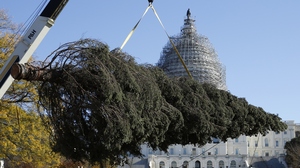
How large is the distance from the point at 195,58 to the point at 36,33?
328ft

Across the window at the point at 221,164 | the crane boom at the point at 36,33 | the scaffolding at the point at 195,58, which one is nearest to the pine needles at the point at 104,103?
the crane boom at the point at 36,33

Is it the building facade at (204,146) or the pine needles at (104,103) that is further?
the building facade at (204,146)

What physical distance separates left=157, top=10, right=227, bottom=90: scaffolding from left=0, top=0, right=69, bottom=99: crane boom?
90.8 meters

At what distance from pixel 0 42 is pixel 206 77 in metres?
79.1

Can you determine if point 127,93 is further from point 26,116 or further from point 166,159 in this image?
point 166,159

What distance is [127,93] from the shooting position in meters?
17.4

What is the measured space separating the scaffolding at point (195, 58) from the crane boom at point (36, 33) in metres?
90.8

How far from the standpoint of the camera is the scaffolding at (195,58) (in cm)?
11438

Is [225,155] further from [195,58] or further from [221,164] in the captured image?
[195,58]

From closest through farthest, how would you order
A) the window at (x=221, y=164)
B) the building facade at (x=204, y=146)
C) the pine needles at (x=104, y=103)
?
the pine needles at (x=104, y=103)
the building facade at (x=204, y=146)
the window at (x=221, y=164)

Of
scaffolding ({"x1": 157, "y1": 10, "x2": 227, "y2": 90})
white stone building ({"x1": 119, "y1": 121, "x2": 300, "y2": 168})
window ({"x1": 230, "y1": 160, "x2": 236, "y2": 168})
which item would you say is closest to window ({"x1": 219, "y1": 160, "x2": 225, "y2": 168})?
white stone building ({"x1": 119, "y1": 121, "x2": 300, "y2": 168})

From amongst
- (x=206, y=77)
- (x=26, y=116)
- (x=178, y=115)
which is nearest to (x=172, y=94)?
(x=178, y=115)

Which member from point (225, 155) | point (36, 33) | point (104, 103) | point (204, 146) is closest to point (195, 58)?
point (204, 146)

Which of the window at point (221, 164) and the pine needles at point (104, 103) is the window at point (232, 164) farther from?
the pine needles at point (104, 103)
